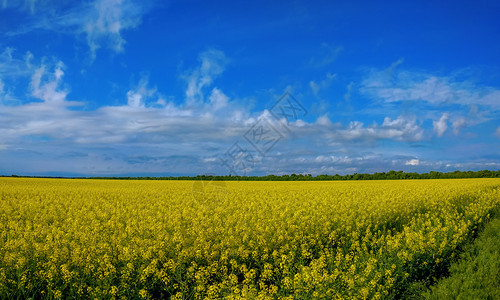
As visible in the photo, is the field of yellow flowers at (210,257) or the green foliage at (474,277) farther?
the green foliage at (474,277)

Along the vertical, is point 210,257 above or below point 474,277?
above

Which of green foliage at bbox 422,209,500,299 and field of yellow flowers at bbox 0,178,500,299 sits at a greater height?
field of yellow flowers at bbox 0,178,500,299

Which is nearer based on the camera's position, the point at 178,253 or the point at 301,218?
the point at 178,253

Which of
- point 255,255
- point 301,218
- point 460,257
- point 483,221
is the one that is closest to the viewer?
point 255,255

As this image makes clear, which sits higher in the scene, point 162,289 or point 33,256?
point 33,256

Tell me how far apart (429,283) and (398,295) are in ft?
4.62

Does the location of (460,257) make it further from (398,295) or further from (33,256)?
(33,256)

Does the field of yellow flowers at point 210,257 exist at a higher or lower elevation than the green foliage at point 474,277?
higher

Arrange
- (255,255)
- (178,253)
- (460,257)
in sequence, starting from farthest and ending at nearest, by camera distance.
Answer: (460,257) < (255,255) < (178,253)

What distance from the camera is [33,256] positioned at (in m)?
7.27

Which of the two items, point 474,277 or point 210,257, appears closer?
point 210,257

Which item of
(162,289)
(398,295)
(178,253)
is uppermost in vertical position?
(178,253)

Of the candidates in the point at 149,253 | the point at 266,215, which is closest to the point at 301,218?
the point at 266,215

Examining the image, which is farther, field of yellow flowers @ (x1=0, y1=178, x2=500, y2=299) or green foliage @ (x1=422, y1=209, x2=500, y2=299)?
green foliage @ (x1=422, y1=209, x2=500, y2=299)
